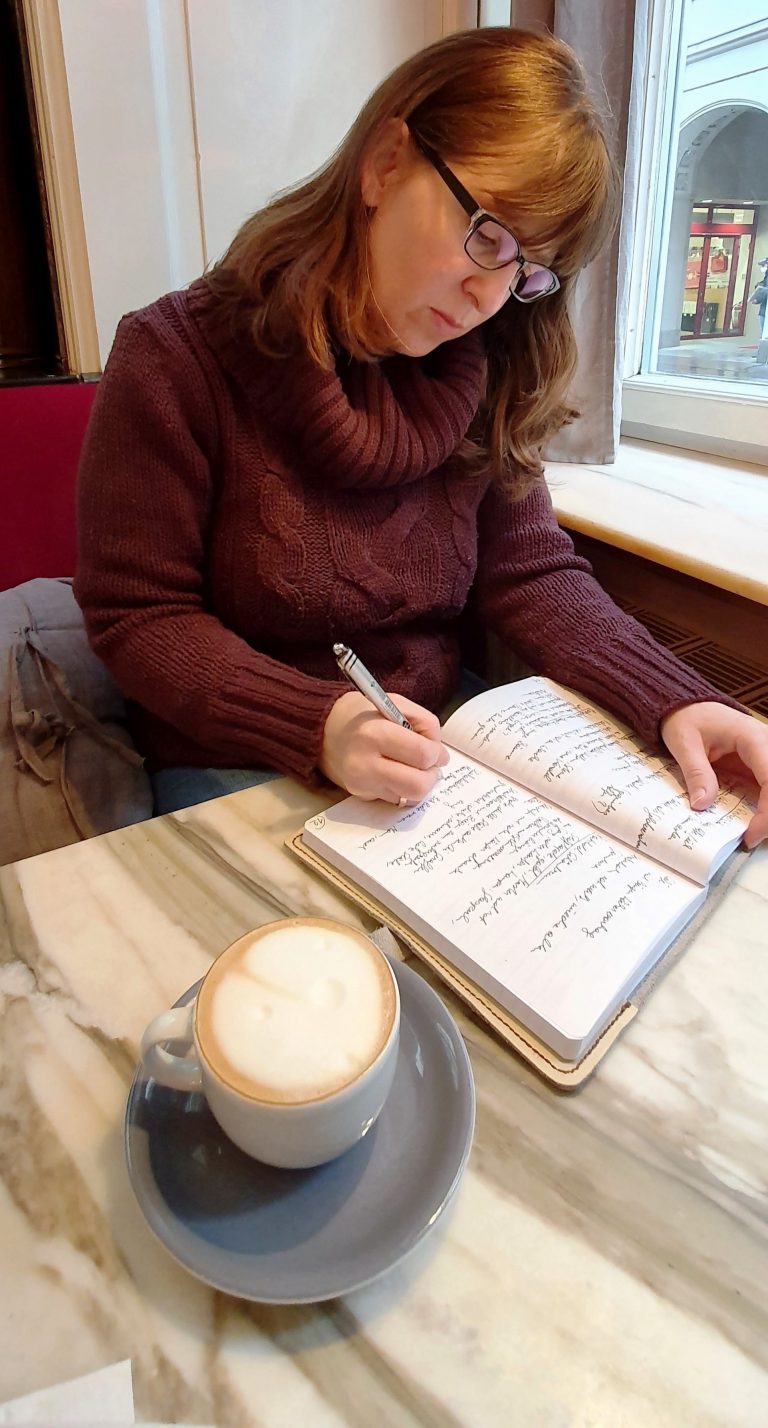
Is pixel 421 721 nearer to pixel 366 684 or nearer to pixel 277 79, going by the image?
pixel 366 684

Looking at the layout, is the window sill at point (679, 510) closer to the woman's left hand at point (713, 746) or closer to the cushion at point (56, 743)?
the woman's left hand at point (713, 746)

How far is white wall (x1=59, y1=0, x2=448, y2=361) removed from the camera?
48.6 inches

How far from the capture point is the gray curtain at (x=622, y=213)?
115 cm

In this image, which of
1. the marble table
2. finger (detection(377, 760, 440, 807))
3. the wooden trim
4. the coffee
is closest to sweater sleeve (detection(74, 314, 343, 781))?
finger (detection(377, 760, 440, 807))

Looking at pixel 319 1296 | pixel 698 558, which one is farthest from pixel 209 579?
pixel 319 1296

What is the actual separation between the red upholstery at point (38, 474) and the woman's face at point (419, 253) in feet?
1.55

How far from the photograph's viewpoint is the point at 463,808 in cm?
67

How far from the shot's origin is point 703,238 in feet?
4.98

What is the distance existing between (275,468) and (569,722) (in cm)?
35

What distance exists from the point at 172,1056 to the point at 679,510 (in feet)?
3.22

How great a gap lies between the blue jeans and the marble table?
0.27m

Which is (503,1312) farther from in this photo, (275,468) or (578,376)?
(578,376)

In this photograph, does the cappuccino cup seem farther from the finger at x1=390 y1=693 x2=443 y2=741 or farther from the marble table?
the finger at x1=390 y1=693 x2=443 y2=741

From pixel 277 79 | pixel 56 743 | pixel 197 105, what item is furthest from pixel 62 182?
pixel 56 743
